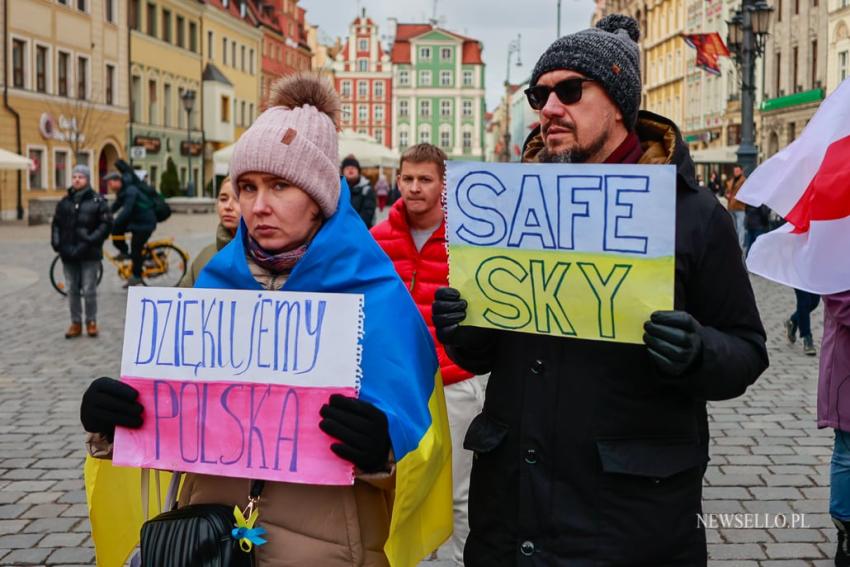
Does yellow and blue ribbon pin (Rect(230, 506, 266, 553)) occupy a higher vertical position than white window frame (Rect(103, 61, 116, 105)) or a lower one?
lower

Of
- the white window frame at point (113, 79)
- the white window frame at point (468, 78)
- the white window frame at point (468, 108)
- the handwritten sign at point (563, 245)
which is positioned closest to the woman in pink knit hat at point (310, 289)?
the handwritten sign at point (563, 245)

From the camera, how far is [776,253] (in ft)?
13.8

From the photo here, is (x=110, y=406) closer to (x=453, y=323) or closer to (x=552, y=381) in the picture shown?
(x=453, y=323)

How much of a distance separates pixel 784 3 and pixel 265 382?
50157 mm

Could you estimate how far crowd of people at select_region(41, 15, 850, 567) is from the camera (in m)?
2.50

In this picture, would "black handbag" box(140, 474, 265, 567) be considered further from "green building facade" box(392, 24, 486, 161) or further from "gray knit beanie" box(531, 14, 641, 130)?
"green building facade" box(392, 24, 486, 161)

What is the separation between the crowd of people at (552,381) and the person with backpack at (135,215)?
13.7 m

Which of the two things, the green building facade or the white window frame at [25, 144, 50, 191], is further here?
the green building facade

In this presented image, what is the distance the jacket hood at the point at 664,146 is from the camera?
8.40ft

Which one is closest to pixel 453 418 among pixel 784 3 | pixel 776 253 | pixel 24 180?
pixel 776 253

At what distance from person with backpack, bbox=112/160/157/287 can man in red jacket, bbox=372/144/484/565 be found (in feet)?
38.2

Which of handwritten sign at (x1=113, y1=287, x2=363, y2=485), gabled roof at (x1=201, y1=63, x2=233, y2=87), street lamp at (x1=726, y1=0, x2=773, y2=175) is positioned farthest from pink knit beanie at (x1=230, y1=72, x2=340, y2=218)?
gabled roof at (x1=201, y1=63, x2=233, y2=87)

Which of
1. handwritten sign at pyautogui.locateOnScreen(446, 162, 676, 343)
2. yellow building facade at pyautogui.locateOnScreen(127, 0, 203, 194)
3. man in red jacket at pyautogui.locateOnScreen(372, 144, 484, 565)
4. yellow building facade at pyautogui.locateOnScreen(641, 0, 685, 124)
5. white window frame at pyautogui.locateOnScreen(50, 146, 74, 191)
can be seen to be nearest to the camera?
handwritten sign at pyautogui.locateOnScreen(446, 162, 676, 343)

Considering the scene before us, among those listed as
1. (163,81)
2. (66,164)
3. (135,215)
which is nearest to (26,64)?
(66,164)
